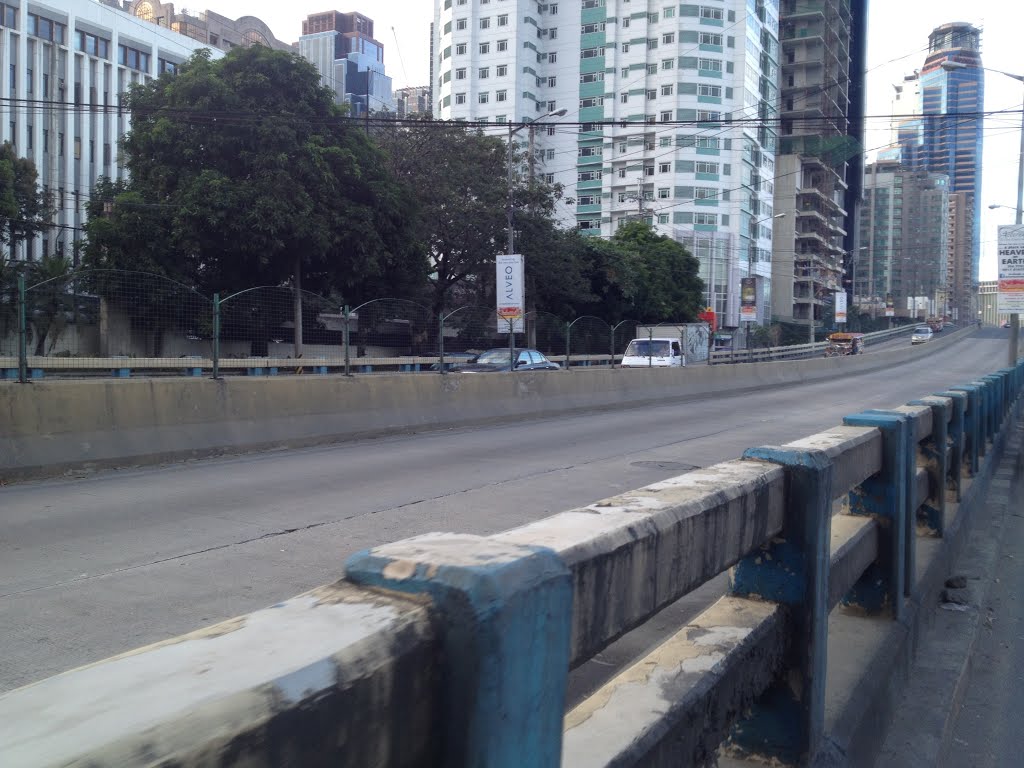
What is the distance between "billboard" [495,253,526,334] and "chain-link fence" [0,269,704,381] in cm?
307

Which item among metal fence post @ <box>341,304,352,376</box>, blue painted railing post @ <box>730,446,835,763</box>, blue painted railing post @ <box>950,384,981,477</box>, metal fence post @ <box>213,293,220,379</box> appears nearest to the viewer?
blue painted railing post @ <box>730,446,835,763</box>

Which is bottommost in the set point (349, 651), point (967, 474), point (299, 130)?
point (967, 474)

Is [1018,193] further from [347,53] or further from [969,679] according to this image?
[347,53]

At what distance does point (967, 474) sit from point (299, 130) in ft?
102

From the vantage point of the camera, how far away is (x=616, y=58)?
93812mm

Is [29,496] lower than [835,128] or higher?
lower

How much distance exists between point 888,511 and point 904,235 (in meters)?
204

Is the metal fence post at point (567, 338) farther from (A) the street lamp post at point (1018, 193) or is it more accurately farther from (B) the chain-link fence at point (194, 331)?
(A) the street lamp post at point (1018, 193)

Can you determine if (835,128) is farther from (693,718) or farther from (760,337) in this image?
Result: (693,718)

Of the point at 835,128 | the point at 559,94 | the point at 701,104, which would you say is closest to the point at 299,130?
the point at 701,104

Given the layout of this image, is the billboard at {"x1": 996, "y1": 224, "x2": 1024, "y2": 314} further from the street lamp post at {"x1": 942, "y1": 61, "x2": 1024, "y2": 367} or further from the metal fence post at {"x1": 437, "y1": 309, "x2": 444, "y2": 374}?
the metal fence post at {"x1": 437, "y1": 309, "x2": 444, "y2": 374}

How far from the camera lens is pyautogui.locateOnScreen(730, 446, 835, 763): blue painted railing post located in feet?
9.25

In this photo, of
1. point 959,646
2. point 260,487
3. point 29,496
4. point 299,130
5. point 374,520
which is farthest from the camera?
point 299,130

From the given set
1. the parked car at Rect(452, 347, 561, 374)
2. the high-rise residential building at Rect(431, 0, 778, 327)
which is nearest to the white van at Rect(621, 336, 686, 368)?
the parked car at Rect(452, 347, 561, 374)
